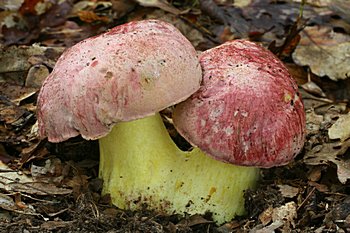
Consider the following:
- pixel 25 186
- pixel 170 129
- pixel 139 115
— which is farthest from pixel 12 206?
pixel 170 129

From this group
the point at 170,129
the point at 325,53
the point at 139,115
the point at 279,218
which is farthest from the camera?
the point at 325,53

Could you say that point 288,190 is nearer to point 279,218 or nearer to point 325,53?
point 279,218

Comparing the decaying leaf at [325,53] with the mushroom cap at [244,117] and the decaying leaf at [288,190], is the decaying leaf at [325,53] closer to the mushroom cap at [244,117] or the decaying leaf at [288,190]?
the decaying leaf at [288,190]

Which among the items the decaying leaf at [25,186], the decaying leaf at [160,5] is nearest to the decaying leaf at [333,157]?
the decaying leaf at [25,186]

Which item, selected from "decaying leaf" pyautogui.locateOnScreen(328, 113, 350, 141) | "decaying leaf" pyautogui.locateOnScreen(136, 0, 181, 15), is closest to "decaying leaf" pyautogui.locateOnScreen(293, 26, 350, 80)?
"decaying leaf" pyautogui.locateOnScreen(328, 113, 350, 141)

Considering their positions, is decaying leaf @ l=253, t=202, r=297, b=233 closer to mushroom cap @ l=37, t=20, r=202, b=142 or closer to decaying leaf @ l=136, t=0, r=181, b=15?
mushroom cap @ l=37, t=20, r=202, b=142

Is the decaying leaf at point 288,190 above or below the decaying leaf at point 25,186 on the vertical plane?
above
